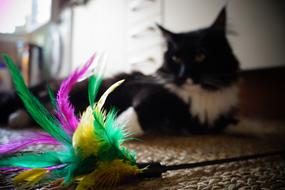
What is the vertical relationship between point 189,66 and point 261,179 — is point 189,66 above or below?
above

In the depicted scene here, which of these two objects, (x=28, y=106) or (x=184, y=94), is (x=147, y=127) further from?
(x=28, y=106)

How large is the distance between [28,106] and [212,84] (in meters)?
0.59

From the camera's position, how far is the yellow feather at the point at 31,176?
267 millimetres

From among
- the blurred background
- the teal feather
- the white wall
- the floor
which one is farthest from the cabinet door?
the teal feather

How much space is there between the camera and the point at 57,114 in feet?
1.01

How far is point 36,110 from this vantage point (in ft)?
0.95

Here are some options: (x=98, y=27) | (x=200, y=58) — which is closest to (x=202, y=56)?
(x=200, y=58)

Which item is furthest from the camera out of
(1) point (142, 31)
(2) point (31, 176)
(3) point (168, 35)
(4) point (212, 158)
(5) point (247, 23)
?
(5) point (247, 23)

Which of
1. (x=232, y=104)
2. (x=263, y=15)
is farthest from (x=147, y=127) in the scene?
(x=263, y=15)

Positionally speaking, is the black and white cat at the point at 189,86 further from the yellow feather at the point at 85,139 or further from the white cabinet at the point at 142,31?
the yellow feather at the point at 85,139

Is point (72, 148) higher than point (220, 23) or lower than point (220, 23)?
lower

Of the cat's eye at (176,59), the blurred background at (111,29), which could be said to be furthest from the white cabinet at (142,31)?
the cat's eye at (176,59)

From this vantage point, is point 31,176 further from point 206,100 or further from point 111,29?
point 206,100

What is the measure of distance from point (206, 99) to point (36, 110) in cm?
61
